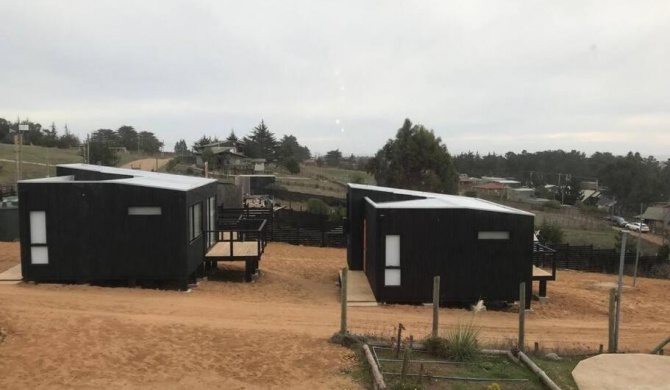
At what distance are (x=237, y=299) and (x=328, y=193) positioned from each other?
107 feet

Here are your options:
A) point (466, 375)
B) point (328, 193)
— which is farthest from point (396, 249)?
point (328, 193)

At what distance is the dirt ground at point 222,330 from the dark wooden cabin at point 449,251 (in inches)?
24.1

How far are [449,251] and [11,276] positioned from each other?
11.5 meters

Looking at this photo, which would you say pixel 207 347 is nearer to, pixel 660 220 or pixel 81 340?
pixel 81 340

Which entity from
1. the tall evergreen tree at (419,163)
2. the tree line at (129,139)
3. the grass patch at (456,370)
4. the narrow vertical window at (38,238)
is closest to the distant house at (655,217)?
the tall evergreen tree at (419,163)

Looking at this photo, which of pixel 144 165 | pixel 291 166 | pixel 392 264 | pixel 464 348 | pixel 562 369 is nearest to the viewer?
pixel 562 369

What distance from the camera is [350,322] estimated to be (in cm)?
1067

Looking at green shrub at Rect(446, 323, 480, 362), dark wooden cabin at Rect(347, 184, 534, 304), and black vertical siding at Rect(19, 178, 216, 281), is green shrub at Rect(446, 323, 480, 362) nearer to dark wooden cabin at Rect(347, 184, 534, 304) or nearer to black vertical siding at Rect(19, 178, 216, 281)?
dark wooden cabin at Rect(347, 184, 534, 304)

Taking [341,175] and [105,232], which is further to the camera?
[341,175]

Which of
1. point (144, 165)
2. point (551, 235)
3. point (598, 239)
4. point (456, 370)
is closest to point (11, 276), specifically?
point (456, 370)

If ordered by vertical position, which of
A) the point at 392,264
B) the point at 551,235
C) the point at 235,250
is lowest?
the point at 551,235

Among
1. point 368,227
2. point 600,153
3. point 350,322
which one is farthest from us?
point 600,153

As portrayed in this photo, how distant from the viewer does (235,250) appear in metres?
15.5

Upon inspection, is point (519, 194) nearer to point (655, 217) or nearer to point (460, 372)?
point (655, 217)
